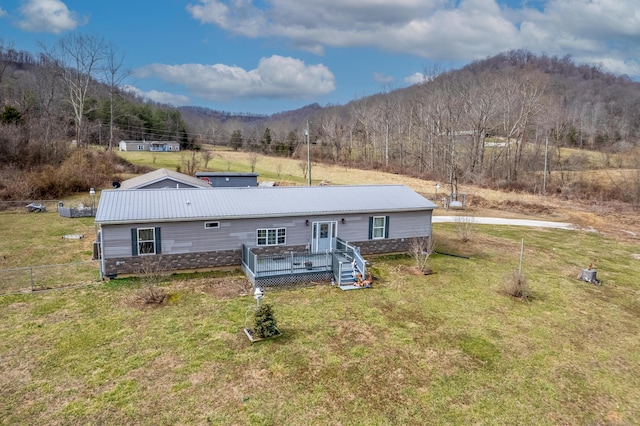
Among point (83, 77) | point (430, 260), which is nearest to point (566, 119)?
point (430, 260)

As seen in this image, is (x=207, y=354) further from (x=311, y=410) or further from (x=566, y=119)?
(x=566, y=119)

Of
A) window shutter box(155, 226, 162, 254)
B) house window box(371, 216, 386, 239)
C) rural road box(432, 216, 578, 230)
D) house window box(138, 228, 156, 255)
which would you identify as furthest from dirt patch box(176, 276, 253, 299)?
rural road box(432, 216, 578, 230)

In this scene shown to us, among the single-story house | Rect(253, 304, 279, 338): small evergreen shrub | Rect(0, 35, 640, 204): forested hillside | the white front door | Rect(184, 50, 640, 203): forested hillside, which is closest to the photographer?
Rect(253, 304, 279, 338): small evergreen shrub

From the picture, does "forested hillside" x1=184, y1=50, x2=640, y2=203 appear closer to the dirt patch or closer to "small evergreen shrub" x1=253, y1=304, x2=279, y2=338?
the dirt patch

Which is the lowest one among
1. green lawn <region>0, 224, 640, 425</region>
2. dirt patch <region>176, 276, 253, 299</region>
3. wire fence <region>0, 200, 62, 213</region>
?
green lawn <region>0, 224, 640, 425</region>

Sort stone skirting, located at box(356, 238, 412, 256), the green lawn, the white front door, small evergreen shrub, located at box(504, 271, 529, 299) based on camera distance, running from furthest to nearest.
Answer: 1. stone skirting, located at box(356, 238, 412, 256)
2. the white front door
3. small evergreen shrub, located at box(504, 271, 529, 299)
4. the green lawn

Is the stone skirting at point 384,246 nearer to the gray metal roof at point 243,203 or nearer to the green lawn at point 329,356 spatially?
the gray metal roof at point 243,203

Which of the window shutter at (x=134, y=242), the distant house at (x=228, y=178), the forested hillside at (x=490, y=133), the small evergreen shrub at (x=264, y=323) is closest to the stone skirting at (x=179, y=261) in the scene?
the window shutter at (x=134, y=242)
